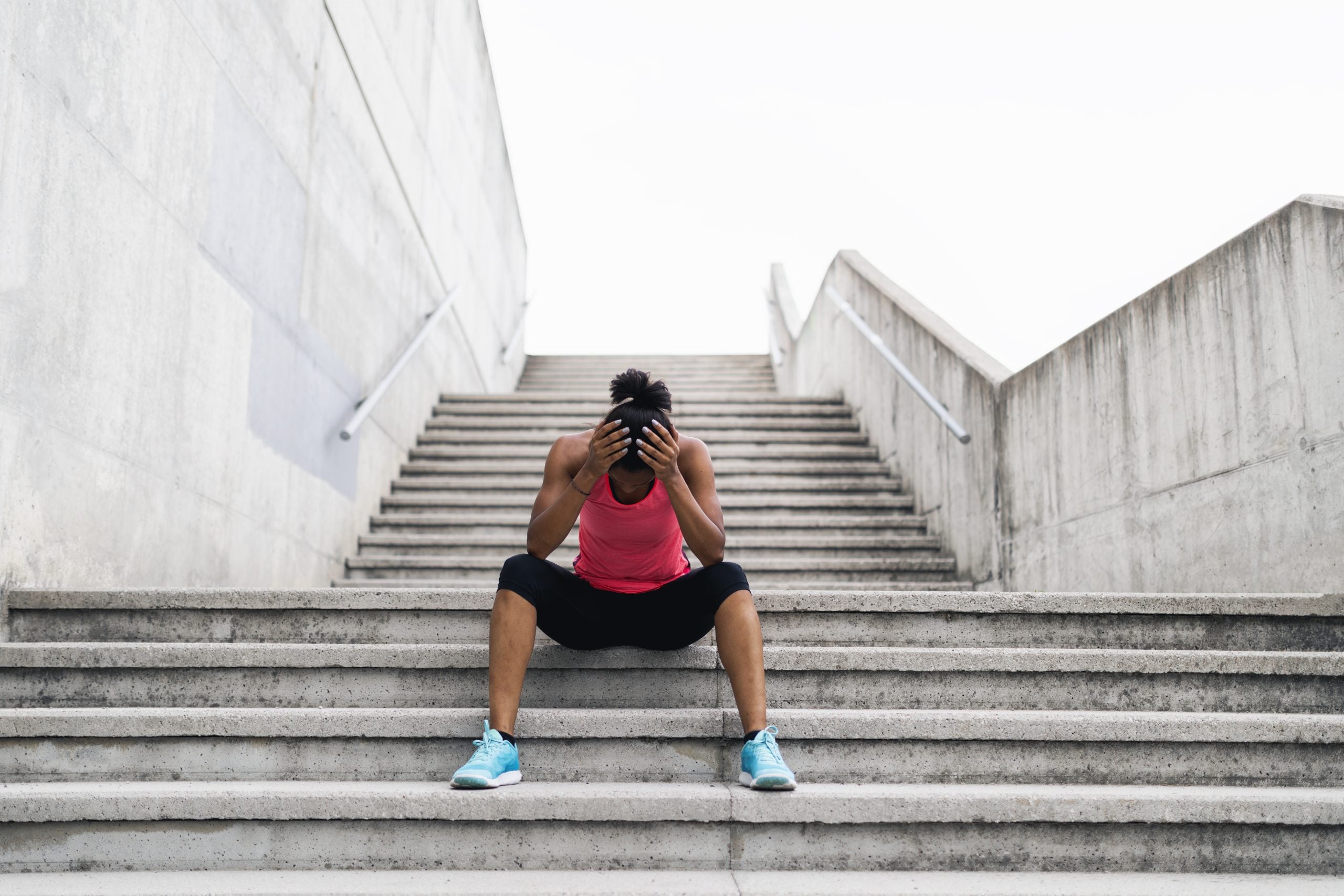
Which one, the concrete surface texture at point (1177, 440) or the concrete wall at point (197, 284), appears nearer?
the concrete wall at point (197, 284)

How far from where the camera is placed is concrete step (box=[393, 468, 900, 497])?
5.75 metres

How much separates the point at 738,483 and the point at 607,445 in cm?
328

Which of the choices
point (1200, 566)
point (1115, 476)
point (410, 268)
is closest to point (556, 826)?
point (1200, 566)

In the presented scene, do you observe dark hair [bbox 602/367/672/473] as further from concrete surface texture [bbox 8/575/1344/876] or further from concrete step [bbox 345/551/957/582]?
concrete step [bbox 345/551/957/582]

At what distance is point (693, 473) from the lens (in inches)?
108

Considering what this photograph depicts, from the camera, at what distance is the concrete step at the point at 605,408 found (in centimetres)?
696

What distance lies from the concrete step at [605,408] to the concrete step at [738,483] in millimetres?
945

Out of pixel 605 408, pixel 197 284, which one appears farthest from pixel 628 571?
pixel 605 408

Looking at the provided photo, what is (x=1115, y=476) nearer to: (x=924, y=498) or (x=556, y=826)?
(x=924, y=498)

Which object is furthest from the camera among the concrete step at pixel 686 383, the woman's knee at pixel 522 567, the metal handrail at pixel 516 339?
the metal handrail at pixel 516 339

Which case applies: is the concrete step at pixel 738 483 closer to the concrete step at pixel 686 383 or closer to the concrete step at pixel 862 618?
the concrete step at pixel 862 618

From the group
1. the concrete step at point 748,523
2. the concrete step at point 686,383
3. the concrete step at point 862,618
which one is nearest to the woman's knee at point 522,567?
the concrete step at point 862,618

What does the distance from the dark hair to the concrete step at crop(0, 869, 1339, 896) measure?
3.30ft

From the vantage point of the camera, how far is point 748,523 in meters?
5.27
